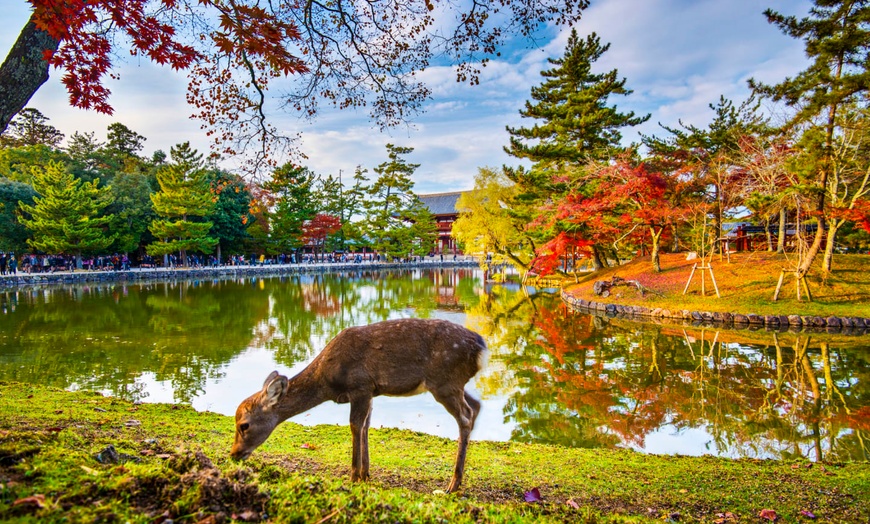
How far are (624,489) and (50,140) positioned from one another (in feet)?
189

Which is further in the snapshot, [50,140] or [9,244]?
[50,140]

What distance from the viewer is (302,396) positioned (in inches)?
148

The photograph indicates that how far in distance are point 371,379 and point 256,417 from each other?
0.93 meters

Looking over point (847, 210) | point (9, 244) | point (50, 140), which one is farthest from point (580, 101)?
point (50, 140)

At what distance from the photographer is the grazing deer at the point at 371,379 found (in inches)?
142

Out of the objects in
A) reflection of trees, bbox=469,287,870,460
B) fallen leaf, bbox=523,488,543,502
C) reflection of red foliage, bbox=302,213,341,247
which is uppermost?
reflection of red foliage, bbox=302,213,341,247

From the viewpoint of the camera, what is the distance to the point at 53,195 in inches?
1136

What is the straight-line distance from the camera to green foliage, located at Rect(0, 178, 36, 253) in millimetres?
29453

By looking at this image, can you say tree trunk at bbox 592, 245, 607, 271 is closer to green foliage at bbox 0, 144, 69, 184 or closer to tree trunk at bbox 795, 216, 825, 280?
tree trunk at bbox 795, 216, 825, 280

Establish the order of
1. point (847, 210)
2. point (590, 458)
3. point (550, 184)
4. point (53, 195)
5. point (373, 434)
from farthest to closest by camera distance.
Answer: point (53, 195) < point (550, 184) < point (847, 210) < point (373, 434) < point (590, 458)

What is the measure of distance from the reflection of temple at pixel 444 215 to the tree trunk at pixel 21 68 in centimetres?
5945

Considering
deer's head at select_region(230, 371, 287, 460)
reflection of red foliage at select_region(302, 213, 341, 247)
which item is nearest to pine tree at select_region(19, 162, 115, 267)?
reflection of red foliage at select_region(302, 213, 341, 247)

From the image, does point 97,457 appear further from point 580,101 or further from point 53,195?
point 53,195

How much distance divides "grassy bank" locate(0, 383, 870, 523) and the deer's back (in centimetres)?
74
